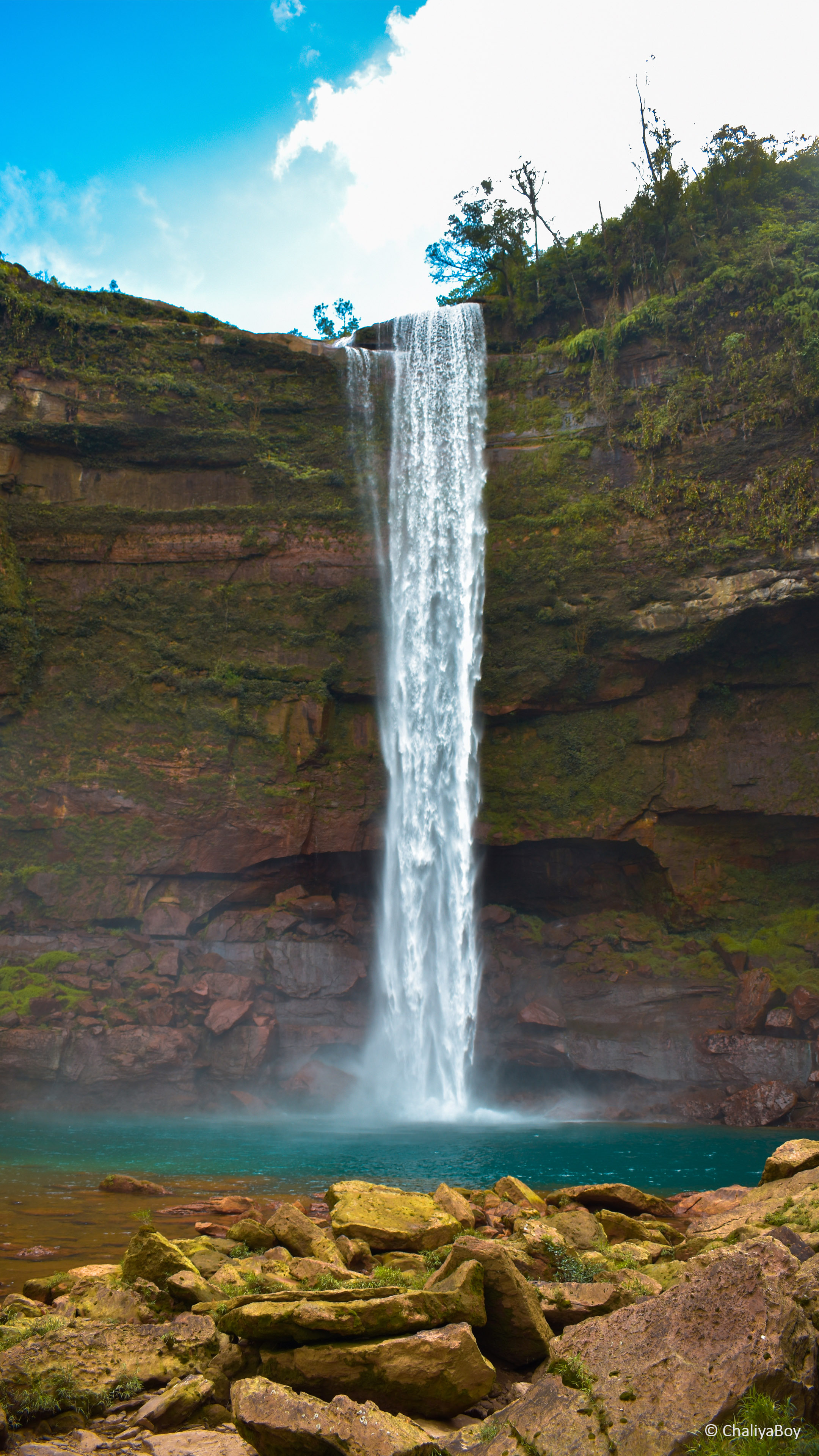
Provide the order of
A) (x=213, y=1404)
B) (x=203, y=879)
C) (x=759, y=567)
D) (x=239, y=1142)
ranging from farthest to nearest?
1. (x=203, y=879)
2. (x=759, y=567)
3. (x=239, y=1142)
4. (x=213, y=1404)

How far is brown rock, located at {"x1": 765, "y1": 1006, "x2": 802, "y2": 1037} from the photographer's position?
75.5ft

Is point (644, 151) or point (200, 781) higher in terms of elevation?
point (644, 151)

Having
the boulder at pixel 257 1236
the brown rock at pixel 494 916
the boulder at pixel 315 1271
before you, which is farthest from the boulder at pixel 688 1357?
the brown rock at pixel 494 916

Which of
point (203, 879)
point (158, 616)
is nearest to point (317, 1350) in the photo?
point (203, 879)

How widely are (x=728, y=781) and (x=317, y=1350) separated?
24287 millimetres

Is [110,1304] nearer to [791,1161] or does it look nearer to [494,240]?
[791,1161]

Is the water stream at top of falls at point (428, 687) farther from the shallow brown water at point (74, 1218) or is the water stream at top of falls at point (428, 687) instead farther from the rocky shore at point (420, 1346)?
the rocky shore at point (420, 1346)

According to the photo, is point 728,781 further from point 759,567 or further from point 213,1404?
point 213,1404

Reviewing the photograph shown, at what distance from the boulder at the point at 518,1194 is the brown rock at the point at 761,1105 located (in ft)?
42.0

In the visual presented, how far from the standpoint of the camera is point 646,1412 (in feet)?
12.5

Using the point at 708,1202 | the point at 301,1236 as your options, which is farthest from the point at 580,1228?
the point at 708,1202

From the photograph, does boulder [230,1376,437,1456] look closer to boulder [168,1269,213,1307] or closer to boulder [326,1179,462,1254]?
boulder [168,1269,213,1307]

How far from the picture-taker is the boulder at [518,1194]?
10.7 m

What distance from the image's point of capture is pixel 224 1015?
954 inches
